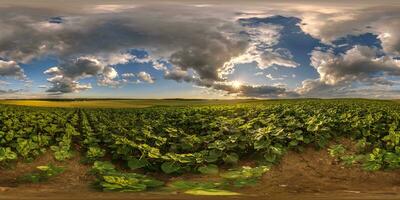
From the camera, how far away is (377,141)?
24.7 ft

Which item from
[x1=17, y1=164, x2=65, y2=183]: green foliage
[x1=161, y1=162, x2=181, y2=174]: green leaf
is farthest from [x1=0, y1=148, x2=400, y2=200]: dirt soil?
[x1=161, y1=162, x2=181, y2=174]: green leaf

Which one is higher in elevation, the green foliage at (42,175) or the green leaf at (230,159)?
the green leaf at (230,159)

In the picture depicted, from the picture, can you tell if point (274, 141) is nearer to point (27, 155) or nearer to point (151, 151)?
point (151, 151)

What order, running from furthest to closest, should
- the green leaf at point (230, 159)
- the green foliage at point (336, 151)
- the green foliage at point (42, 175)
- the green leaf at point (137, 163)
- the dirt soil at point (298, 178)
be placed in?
1. the green foliage at point (336, 151)
2. the green leaf at point (230, 159)
3. the green leaf at point (137, 163)
4. the green foliage at point (42, 175)
5. the dirt soil at point (298, 178)

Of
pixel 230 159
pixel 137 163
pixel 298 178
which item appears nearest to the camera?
pixel 298 178

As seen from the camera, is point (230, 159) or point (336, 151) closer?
point (230, 159)

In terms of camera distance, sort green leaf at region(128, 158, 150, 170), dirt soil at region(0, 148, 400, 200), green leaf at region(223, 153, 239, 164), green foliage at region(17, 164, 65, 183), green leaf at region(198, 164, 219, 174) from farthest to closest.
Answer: green leaf at region(223, 153, 239, 164)
green leaf at region(128, 158, 150, 170)
green leaf at region(198, 164, 219, 174)
green foliage at region(17, 164, 65, 183)
dirt soil at region(0, 148, 400, 200)

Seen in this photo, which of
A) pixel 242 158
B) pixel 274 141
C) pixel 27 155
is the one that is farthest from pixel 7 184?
pixel 274 141

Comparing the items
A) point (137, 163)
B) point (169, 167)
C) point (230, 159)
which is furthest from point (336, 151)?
point (137, 163)

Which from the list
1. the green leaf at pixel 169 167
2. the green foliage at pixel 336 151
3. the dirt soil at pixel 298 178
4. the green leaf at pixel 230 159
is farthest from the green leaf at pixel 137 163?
the green foliage at pixel 336 151

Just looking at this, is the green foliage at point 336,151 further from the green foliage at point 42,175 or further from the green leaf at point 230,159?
the green foliage at point 42,175

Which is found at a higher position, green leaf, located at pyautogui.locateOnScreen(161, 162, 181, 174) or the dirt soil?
green leaf, located at pyautogui.locateOnScreen(161, 162, 181, 174)

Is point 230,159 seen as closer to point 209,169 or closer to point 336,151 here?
point 209,169

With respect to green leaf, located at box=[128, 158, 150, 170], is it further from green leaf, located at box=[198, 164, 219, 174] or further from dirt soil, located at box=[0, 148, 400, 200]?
green leaf, located at box=[198, 164, 219, 174]
